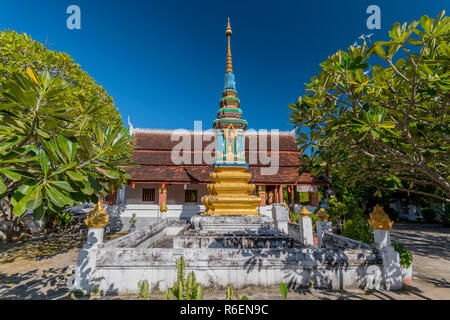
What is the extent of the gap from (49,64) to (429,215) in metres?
28.7

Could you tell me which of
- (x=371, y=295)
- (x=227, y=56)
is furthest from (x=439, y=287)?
(x=227, y=56)

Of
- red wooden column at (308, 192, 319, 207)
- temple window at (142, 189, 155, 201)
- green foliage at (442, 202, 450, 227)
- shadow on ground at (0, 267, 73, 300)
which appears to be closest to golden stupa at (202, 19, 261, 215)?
shadow on ground at (0, 267, 73, 300)

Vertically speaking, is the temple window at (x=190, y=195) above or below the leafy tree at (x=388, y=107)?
below

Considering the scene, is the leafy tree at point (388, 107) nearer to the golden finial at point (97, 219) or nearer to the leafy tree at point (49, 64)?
the leafy tree at point (49, 64)

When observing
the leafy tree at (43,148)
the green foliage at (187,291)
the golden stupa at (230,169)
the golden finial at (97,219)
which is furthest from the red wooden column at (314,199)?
the leafy tree at (43,148)

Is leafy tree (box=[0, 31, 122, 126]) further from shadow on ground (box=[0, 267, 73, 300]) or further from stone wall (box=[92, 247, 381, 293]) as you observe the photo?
shadow on ground (box=[0, 267, 73, 300])

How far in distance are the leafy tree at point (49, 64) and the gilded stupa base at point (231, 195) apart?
4.60m

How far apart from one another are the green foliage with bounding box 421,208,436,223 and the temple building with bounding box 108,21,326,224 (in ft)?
44.3

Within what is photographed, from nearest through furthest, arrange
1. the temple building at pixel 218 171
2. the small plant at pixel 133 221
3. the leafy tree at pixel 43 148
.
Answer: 1. the leafy tree at pixel 43 148
2. the temple building at pixel 218 171
3. the small plant at pixel 133 221

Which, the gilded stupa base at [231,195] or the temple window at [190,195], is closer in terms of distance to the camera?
the gilded stupa base at [231,195]

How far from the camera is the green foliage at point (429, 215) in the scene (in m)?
19.7

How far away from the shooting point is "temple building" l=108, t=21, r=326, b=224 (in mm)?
9320

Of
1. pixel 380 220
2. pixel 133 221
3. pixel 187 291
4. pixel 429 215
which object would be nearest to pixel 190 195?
pixel 133 221
